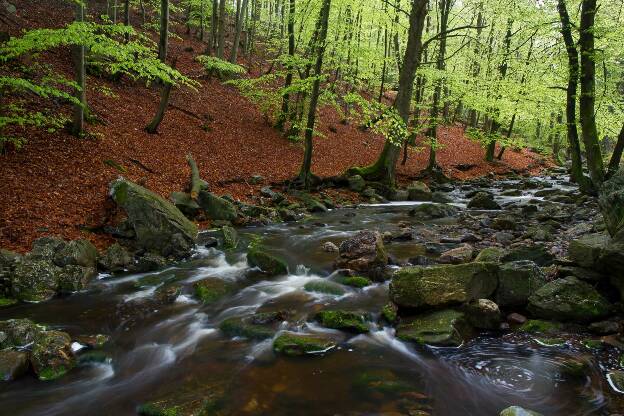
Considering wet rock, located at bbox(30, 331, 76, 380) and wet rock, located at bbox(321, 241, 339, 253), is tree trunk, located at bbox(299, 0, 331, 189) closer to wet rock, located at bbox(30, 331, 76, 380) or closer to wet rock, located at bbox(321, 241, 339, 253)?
wet rock, located at bbox(321, 241, 339, 253)

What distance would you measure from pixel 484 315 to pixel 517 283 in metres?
0.83

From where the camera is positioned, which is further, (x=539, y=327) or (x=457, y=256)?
(x=457, y=256)

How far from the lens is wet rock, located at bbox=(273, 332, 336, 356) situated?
219 inches

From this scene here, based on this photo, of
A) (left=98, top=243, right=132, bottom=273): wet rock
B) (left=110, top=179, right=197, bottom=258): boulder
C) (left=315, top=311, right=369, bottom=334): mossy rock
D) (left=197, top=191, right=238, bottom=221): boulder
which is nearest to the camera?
(left=315, top=311, right=369, bottom=334): mossy rock

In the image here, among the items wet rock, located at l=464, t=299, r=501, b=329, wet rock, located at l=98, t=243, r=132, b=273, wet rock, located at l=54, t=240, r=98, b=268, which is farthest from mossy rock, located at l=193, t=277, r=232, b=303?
wet rock, located at l=464, t=299, r=501, b=329

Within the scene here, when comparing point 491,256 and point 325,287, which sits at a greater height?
point 491,256

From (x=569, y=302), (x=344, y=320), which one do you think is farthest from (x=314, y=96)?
(x=569, y=302)

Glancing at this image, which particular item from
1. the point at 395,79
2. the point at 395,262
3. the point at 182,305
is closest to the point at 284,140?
the point at 395,262

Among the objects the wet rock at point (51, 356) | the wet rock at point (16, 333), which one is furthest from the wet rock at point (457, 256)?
the wet rock at point (16, 333)

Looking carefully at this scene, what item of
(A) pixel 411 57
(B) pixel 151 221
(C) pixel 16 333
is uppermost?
(A) pixel 411 57

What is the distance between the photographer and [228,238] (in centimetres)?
1011

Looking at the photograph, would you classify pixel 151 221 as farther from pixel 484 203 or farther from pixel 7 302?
pixel 484 203

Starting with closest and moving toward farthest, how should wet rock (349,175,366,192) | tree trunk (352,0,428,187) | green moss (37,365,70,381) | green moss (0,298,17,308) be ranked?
green moss (37,365,70,381), green moss (0,298,17,308), tree trunk (352,0,428,187), wet rock (349,175,366,192)

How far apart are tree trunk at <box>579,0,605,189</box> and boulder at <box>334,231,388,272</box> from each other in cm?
825
